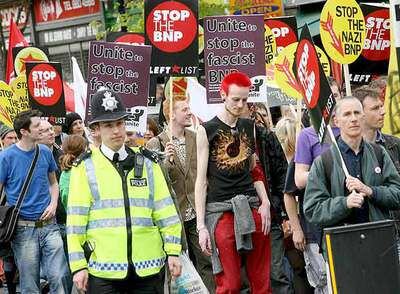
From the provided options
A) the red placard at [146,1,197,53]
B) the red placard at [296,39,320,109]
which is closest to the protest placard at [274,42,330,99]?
the red placard at [146,1,197,53]

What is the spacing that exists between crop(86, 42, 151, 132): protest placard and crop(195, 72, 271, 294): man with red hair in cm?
182

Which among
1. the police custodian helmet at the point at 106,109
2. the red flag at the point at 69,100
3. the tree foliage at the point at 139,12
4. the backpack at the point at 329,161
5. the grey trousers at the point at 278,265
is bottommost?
the grey trousers at the point at 278,265

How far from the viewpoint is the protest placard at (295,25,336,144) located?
22.3ft

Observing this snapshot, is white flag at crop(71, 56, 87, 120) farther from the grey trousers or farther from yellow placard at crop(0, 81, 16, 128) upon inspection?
the grey trousers

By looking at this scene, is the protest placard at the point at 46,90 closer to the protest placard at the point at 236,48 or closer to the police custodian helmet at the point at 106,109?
the protest placard at the point at 236,48

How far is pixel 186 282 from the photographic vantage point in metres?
7.00

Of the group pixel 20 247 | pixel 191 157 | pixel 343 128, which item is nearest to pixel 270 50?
pixel 191 157

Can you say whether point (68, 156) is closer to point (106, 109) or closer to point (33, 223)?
point (33, 223)

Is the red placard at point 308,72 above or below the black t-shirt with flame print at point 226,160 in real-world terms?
above

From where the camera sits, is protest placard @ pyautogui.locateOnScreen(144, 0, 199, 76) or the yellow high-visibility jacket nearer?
the yellow high-visibility jacket

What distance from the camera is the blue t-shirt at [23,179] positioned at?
9180 millimetres

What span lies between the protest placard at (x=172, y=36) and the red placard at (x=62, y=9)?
16530 mm

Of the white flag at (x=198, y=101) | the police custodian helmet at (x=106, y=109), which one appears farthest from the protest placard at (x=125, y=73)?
the police custodian helmet at (x=106, y=109)

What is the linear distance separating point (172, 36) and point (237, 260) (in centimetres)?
303
